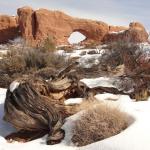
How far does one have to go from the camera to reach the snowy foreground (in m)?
8.20

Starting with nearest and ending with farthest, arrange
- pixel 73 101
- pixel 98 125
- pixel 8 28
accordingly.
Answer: pixel 98 125
pixel 73 101
pixel 8 28

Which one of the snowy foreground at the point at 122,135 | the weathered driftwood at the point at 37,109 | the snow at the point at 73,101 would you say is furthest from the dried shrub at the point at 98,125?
the snow at the point at 73,101

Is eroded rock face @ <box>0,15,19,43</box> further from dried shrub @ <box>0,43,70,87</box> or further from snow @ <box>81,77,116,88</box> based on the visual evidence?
snow @ <box>81,77,116,88</box>

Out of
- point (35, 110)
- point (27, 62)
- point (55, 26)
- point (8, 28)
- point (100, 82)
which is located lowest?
point (8, 28)

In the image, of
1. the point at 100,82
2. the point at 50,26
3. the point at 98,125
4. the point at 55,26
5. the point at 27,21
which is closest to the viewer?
the point at 98,125

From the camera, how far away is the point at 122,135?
8.51m

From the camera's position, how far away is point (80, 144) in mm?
9070

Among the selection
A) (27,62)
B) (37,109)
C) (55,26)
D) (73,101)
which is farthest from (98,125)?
(55,26)

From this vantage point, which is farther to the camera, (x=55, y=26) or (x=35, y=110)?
(x=55, y=26)

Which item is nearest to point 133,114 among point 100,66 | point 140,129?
point 140,129

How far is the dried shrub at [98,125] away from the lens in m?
9.02

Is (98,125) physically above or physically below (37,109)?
above

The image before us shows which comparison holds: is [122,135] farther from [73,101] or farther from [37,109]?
[73,101]

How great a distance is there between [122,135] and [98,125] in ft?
2.29
